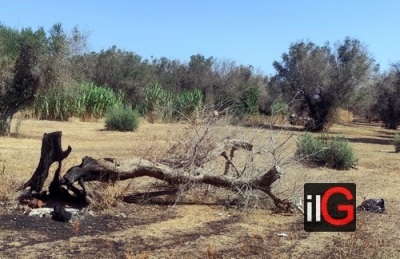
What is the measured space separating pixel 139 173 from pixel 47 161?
128 cm

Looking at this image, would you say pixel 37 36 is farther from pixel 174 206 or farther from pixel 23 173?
pixel 174 206

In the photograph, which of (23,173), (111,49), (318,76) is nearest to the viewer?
(23,173)

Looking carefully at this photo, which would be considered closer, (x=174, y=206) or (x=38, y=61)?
(x=174, y=206)

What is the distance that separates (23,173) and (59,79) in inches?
389

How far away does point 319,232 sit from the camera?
7059 millimetres

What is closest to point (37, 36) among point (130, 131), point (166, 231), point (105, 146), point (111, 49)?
point (105, 146)

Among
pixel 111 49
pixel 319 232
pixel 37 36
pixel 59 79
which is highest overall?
pixel 111 49

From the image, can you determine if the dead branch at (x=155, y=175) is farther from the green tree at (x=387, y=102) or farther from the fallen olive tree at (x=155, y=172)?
the green tree at (x=387, y=102)

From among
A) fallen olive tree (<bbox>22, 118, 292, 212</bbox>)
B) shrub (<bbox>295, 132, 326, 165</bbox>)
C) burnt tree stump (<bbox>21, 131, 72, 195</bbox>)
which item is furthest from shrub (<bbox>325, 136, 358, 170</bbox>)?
burnt tree stump (<bbox>21, 131, 72, 195</bbox>)

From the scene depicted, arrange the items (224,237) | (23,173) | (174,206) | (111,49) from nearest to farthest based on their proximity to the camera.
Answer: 1. (224,237)
2. (174,206)
3. (23,173)
4. (111,49)

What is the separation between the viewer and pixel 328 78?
3391 cm

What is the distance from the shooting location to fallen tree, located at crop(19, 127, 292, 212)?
25.7 feet

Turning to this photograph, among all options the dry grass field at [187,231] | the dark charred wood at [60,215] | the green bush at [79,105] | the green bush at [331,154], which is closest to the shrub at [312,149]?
the green bush at [331,154]

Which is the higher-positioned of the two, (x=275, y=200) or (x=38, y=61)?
(x=38, y=61)
